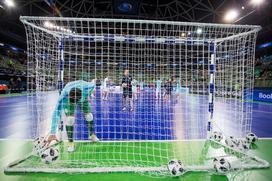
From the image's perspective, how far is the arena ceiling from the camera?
1681cm

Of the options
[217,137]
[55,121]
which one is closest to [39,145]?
[55,121]

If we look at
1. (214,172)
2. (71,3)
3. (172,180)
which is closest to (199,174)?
(214,172)

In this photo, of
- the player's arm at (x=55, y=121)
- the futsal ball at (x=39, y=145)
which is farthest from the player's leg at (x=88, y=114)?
the futsal ball at (x=39, y=145)

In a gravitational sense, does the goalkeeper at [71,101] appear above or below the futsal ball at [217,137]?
above

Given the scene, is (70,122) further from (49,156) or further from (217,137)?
(217,137)

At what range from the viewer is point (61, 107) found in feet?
11.4

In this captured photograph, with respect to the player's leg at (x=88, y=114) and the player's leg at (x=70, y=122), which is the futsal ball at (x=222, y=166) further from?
the player's leg at (x=70, y=122)

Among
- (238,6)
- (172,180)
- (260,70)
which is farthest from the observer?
(260,70)

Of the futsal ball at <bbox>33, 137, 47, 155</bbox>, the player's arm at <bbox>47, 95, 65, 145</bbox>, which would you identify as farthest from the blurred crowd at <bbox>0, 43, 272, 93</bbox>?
the futsal ball at <bbox>33, 137, 47, 155</bbox>

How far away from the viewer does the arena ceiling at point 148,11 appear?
16812 mm

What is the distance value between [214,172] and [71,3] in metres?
21.5

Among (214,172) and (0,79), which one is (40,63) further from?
(0,79)

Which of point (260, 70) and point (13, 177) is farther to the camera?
point (260, 70)

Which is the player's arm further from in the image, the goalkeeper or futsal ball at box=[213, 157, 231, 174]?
futsal ball at box=[213, 157, 231, 174]
